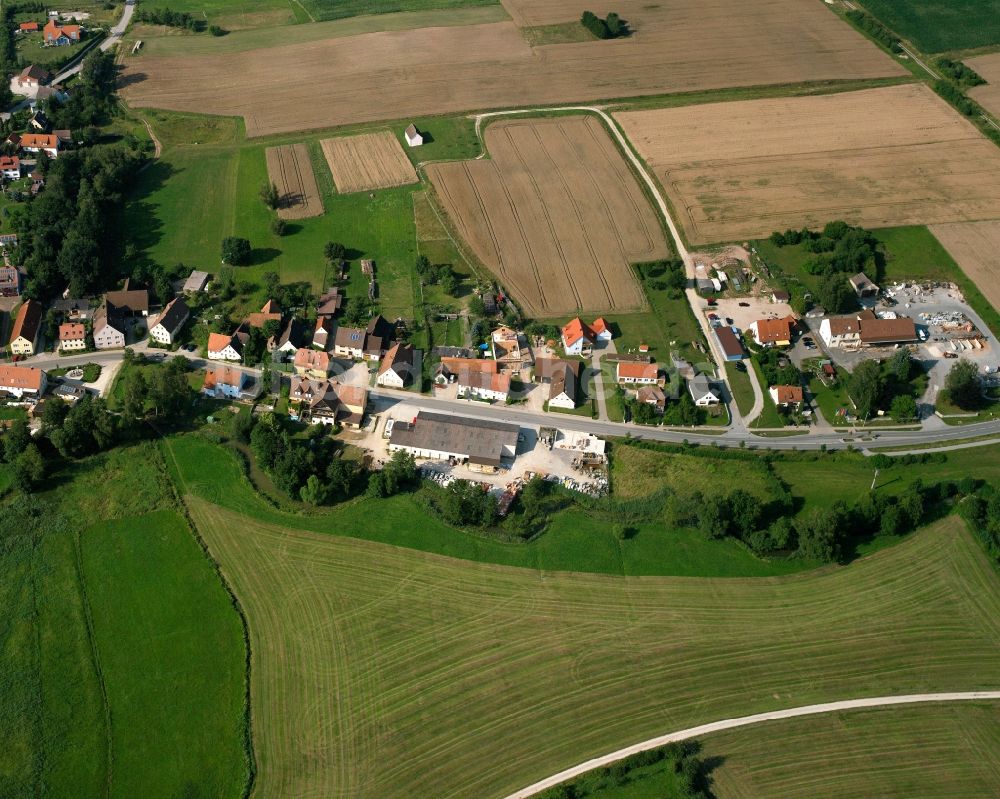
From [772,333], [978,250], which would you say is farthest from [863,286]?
[978,250]

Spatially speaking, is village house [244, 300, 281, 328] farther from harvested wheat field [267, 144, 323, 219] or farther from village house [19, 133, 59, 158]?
village house [19, 133, 59, 158]

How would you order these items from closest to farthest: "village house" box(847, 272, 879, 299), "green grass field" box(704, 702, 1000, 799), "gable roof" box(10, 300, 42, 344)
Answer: "green grass field" box(704, 702, 1000, 799), "gable roof" box(10, 300, 42, 344), "village house" box(847, 272, 879, 299)

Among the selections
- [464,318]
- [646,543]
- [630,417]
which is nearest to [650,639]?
[646,543]

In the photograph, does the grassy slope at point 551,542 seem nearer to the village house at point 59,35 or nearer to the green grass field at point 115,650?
the green grass field at point 115,650

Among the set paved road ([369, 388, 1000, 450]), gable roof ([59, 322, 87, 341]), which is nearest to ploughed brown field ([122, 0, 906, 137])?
gable roof ([59, 322, 87, 341])

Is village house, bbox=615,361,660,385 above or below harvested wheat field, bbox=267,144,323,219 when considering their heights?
below

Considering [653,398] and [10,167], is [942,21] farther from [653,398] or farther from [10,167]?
[10,167]
